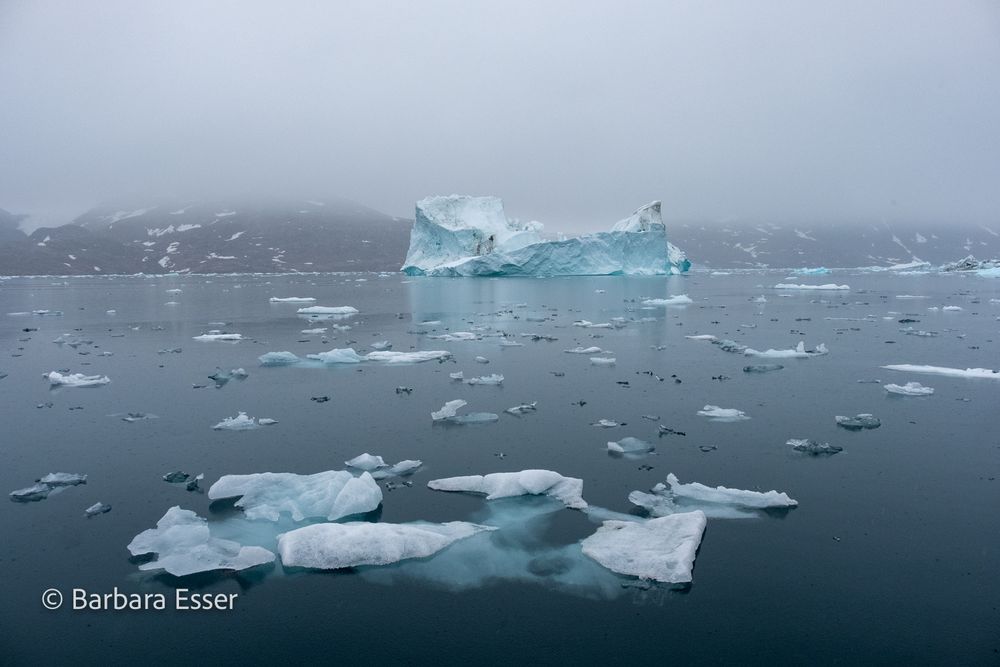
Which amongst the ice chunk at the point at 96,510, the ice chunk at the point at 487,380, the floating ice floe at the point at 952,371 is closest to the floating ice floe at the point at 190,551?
the ice chunk at the point at 96,510

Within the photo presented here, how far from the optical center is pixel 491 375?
10508mm

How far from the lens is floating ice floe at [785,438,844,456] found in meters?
6.48

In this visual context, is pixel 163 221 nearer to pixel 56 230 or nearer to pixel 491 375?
pixel 56 230

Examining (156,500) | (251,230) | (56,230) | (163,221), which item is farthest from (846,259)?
(56,230)

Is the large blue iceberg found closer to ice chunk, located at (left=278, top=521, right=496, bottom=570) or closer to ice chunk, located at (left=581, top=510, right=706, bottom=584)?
ice chunk, located at (left=581, top=510, right=706, bottom=584)

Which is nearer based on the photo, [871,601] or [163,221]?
[871,601]

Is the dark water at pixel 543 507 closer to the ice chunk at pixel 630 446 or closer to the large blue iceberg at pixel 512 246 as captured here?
the ice chunk at pixel 630 446

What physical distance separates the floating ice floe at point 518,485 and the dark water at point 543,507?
165 millimetres

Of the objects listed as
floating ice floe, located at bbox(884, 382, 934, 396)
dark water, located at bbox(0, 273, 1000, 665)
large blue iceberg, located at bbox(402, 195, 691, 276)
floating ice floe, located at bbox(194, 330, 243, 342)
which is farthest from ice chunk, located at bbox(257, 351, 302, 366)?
large blue iceberg, located at bbox(402, 195, 691, 276)

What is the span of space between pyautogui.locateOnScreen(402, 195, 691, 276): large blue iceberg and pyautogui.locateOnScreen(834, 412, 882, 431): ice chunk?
117ft

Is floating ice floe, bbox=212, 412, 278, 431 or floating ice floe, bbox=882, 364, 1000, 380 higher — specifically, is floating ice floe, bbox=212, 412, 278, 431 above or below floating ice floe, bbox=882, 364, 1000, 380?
below

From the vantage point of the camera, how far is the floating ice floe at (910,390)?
891 cm

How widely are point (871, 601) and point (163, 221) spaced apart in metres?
124
